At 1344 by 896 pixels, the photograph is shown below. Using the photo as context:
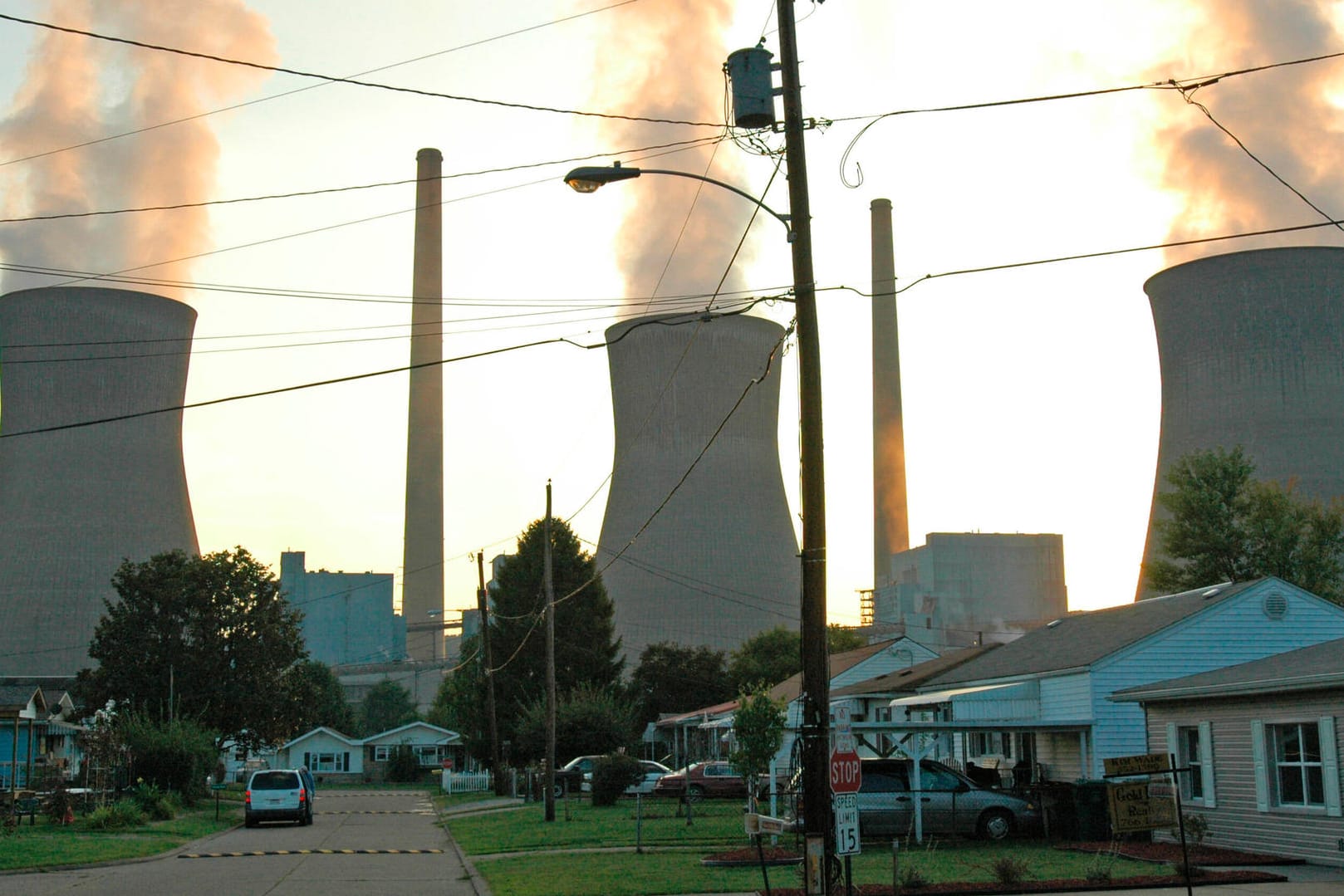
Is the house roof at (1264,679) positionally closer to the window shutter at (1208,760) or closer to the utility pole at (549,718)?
the window shutter at (1208,760)

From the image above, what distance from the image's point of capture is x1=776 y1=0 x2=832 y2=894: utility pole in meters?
11.1

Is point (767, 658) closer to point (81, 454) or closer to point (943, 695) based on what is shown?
point (81, 454)

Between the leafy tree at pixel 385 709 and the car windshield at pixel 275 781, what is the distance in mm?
71976

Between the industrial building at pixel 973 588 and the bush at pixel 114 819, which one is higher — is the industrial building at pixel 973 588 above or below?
above

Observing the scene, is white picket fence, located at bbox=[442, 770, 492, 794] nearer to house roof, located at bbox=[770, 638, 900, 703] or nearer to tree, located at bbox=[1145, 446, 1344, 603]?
house roof, located at bbox=[770, 638, 900, 703]

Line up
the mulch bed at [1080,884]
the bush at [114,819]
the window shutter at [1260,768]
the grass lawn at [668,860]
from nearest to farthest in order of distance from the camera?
the mulch bed at [1080,884] < the grass lawn at [668,860] < the window shutter at [1260,768] < the bush at [114,819]

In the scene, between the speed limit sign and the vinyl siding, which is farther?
the vinyl siding

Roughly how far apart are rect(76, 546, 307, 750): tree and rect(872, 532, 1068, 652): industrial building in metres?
50.2

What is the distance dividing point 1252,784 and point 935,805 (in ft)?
16.4

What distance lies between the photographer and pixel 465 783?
5184cm

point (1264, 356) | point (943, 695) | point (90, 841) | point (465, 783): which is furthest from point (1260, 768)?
point (465, 783)

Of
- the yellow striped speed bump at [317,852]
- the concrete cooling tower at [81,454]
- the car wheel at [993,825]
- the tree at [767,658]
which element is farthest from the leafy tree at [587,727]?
the car wheel at [993,825]

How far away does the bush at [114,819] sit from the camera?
87.8 ft

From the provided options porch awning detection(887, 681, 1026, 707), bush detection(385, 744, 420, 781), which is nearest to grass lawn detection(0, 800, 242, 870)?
porch awning detection(887, 681, 1026, 707)
